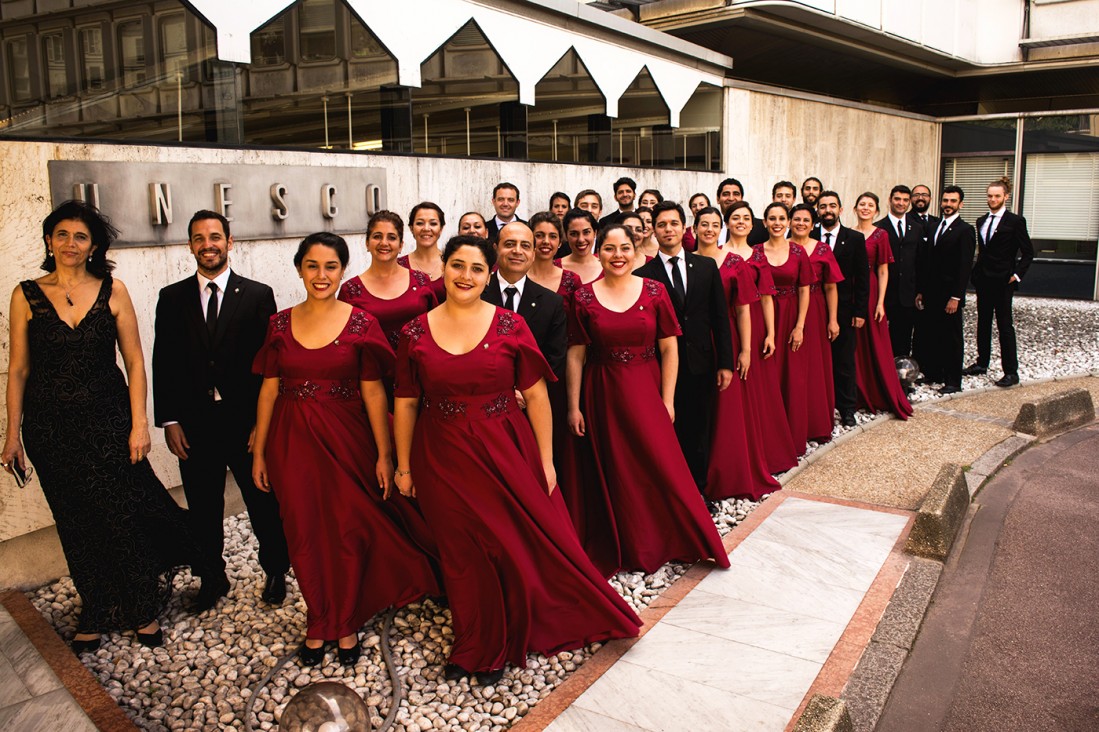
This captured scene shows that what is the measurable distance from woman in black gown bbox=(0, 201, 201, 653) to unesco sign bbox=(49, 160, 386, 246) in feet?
3.82

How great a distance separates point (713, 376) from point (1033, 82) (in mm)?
17239

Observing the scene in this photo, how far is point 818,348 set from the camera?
25.2 ft

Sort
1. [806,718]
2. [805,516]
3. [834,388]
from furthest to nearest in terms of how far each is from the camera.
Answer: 1. [834,388]
2. [805,516]
3. [806,718]

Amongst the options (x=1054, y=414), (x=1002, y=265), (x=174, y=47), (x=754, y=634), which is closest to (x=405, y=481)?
(x=754, y=634)

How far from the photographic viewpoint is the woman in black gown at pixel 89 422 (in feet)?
13.6

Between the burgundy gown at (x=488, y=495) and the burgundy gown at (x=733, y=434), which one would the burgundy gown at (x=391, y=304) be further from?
the burgundy gown at (x=733, y=434)

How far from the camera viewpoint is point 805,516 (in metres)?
5.87

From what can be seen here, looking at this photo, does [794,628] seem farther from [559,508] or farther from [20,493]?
[20,493]

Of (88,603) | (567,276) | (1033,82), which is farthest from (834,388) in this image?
(1033,82)

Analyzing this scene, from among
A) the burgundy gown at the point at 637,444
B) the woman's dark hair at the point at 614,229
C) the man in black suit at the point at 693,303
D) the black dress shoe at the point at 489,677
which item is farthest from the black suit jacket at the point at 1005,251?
the black dress shoe at the point at 489,677

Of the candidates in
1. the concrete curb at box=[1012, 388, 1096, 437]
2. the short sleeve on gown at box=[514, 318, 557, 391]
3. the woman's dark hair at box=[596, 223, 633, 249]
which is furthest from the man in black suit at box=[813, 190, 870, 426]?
the short sleeve on gown at box=[514, 318, 557, 391]

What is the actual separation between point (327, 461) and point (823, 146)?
13.2 meters

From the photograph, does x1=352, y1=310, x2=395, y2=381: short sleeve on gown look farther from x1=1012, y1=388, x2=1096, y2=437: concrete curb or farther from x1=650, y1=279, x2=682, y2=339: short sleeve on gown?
x1=1012, y1=388, x2=1096, y2=437: concrete curb

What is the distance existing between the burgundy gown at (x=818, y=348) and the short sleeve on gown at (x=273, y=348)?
4775 mm
